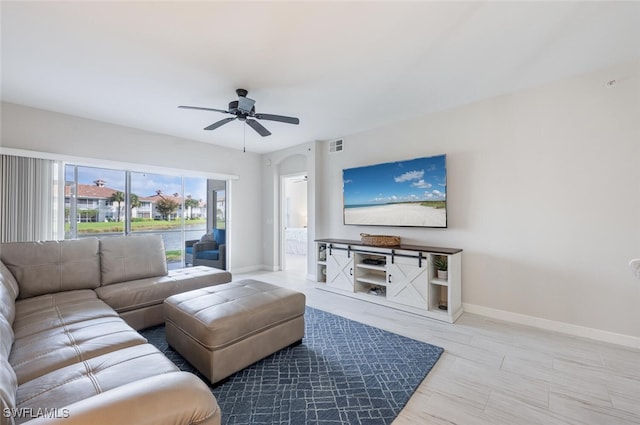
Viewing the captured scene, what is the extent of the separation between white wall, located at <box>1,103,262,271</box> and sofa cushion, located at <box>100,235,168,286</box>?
172 centimetres

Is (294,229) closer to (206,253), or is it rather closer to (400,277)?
(206,253)

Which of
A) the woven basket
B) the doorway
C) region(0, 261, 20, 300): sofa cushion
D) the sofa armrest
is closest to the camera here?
the sofa armrest

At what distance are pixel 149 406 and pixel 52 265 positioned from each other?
9.11ft

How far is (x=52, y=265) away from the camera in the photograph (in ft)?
8.73

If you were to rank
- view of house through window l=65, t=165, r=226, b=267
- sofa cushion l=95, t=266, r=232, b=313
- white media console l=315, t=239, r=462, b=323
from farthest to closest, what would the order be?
view of house through window l=65, t=165, r=226, b=267 < white media console l=315, t=239, r=462, b=323 < sofa cushion l=95, t=266, r=232, b=313

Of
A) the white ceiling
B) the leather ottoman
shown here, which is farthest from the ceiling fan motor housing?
the leather ottoman

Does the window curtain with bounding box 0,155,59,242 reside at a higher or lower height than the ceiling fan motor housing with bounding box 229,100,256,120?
lower

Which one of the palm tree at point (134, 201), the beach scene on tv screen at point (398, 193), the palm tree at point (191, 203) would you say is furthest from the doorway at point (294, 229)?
the palm tree at point (134, 201)

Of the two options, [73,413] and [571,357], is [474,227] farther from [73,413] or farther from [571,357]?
[73,413]

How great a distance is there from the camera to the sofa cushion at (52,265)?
2.49 m

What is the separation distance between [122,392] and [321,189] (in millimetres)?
4374

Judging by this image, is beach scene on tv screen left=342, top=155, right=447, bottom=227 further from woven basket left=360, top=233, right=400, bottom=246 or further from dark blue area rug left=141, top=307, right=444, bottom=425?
dark blue area rug left=141, top=307, right=444, bottom=425

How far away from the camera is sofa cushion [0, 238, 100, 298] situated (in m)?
2.49

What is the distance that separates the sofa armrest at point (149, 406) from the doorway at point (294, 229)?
4.58m
